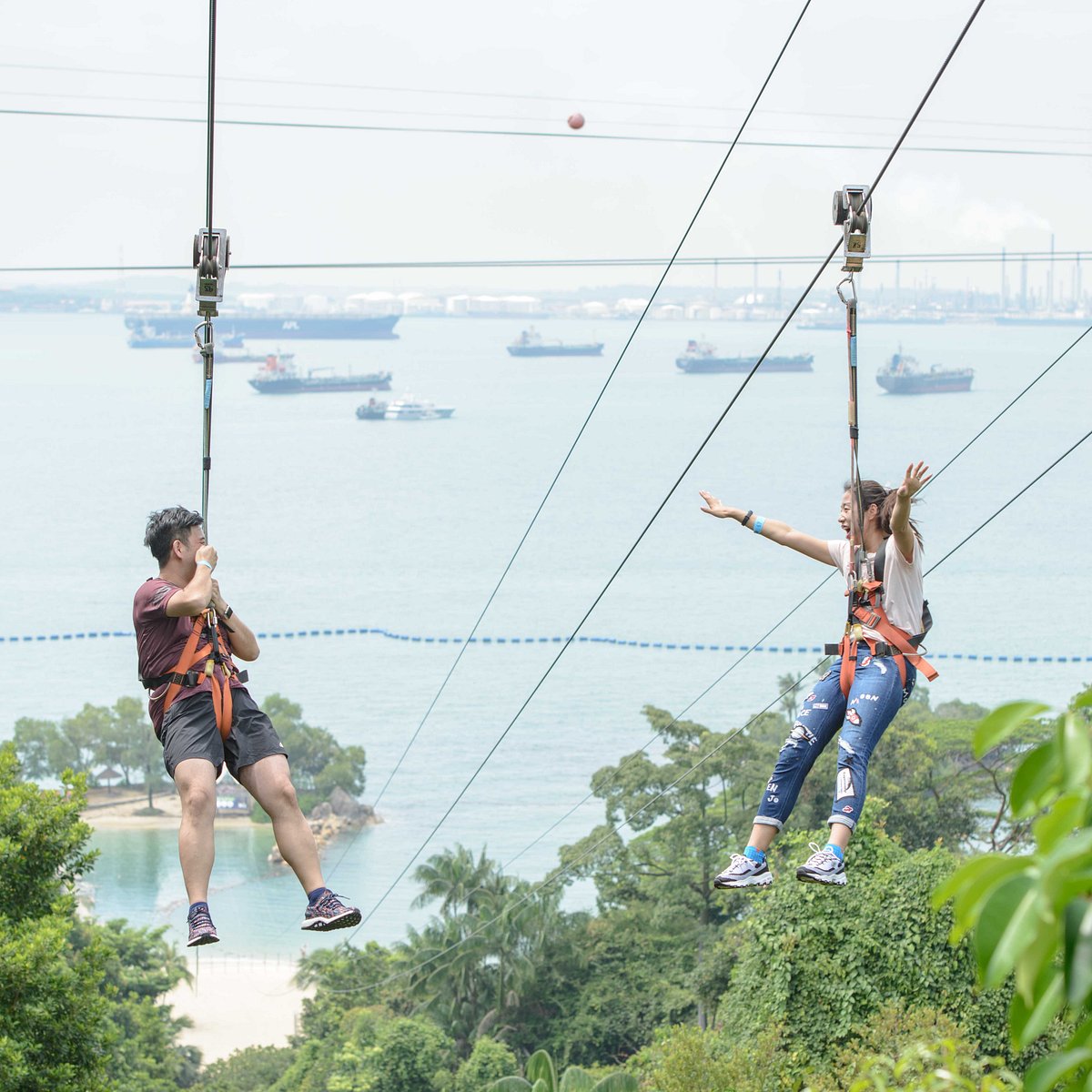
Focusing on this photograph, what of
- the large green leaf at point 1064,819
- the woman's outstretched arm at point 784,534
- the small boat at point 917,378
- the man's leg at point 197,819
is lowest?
the large green leaf at point 1064,819

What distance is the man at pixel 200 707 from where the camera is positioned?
5684mm

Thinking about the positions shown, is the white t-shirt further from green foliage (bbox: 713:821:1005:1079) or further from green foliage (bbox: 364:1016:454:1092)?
green foliage (bbox: 364:1016:454:1092)

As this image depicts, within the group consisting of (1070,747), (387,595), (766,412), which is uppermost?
(766,412)

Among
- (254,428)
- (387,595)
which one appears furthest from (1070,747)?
(254,428)

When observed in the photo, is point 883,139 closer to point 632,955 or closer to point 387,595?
point 387,595

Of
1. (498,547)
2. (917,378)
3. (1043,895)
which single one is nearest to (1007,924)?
(1043,895)

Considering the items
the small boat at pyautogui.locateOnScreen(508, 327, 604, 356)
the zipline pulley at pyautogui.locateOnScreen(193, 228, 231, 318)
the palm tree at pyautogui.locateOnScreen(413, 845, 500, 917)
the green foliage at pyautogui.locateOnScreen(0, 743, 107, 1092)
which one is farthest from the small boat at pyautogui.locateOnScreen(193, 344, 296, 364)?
the zipline pulley at pyautogui.locateOnScreen(193, 228, 231, 318)

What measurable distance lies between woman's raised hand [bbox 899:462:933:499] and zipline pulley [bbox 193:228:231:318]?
250cm

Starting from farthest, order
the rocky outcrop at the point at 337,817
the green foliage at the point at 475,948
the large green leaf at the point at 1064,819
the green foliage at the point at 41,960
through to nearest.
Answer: the rocky outcrop at the point at 337,817 < the green foliage at the point at 475,948 < the green foliage at the point at 41,960 < the large green leaf at the point at 1064,819

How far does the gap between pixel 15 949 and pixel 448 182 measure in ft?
359

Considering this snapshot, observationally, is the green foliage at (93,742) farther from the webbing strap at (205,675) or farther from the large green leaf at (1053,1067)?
the large green leaf at (1053,1067)

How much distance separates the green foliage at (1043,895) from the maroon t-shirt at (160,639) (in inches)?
170

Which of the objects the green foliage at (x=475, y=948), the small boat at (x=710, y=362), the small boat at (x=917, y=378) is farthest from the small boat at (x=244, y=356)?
the green foliage at (x=475, y=948)

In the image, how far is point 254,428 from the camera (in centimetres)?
12006
